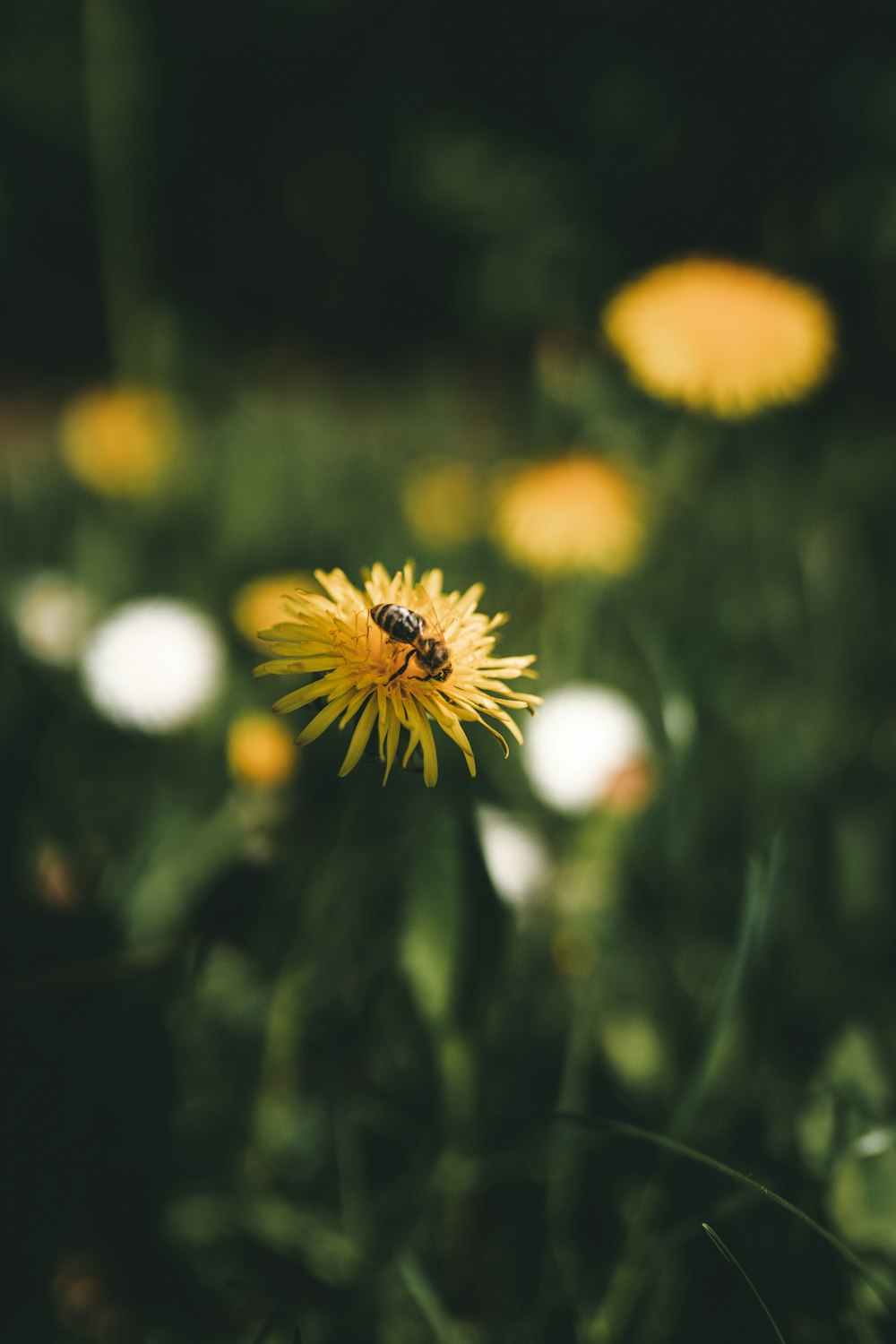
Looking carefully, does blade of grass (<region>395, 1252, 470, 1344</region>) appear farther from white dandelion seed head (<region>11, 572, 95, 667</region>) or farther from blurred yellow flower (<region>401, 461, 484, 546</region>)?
blurred yellow flower (<region>401, 461, 484, 546</region>)

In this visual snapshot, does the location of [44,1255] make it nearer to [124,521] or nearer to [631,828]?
[631,828]

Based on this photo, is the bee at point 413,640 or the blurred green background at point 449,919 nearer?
the bee at point 413,640

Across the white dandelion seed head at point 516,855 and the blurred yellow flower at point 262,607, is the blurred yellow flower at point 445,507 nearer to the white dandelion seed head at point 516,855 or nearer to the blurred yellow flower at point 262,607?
the blurred yellow flower at point 262,607

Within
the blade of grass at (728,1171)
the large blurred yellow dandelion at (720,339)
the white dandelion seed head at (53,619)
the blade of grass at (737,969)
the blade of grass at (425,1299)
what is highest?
the large blurred yellow dandelion at (720,339)

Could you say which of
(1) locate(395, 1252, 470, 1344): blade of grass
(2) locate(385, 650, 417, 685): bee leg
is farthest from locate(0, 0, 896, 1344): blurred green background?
(2) locate(385, 650, 417, 685): bee leg

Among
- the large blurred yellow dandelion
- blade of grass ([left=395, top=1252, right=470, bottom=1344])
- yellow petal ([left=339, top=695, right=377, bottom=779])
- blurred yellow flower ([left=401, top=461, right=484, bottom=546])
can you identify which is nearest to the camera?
yellow petal ([left=339, top=695, right=377, bottom=779])

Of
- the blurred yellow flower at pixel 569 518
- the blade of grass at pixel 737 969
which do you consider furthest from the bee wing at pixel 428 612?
the blurred yellow flower at pixel 569 518

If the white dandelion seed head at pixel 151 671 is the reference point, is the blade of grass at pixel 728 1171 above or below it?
below
